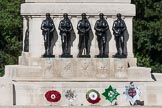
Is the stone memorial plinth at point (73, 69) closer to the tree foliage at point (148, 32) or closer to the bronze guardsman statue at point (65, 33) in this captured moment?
the bronze guardsman statue at point (65, 33)

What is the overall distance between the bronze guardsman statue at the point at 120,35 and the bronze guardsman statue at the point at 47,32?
2.78 meters

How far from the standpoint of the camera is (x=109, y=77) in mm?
53125

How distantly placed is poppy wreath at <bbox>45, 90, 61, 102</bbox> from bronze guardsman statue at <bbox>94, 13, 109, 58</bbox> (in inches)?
141

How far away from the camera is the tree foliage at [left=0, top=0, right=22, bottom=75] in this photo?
78625 millimetres

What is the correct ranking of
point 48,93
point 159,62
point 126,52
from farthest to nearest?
point 159,62 → point 126,52 → point 48,93

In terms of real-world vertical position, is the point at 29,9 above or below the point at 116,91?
above

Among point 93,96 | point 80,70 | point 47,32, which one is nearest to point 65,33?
point 47,32

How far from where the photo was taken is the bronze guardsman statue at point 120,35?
2096 inches

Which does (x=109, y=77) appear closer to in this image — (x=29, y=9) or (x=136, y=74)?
(x=136, y=74)

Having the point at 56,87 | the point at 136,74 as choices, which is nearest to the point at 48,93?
the point at 56,87

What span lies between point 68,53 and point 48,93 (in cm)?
334

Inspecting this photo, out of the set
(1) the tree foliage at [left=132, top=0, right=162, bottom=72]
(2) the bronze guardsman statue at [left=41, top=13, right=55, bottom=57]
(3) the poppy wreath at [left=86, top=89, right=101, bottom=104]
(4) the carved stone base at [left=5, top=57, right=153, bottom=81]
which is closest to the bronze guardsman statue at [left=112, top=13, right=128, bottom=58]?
(4) the carved stone base at [left=5, top=57, right=153, bottom=81]

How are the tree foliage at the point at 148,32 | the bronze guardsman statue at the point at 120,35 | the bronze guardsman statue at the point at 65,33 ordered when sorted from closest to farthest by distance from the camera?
the bronze guardsman statue at the point at 65,33
the bronze guardsman statue at the point at 120,35
the tree foliage at the point at 148,32

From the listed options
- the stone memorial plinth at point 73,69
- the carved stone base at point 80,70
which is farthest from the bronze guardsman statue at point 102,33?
the carved stone base at point 80,70
